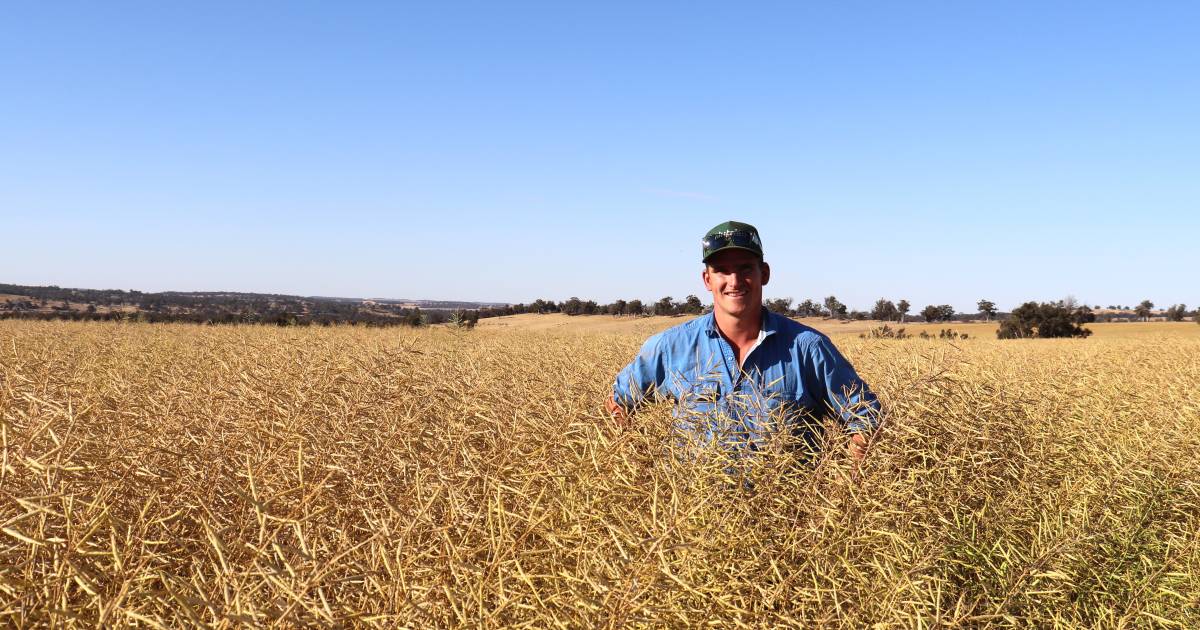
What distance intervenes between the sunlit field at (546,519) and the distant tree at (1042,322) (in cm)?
3308

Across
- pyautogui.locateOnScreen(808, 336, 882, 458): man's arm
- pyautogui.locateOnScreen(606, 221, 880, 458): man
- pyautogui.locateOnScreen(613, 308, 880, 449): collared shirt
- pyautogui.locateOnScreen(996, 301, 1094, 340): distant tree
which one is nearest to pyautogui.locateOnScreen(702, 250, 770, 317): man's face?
pyautogui.locateOnScreen(606, 221, 880, 458): man

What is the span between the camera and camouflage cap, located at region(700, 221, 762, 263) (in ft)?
9.50

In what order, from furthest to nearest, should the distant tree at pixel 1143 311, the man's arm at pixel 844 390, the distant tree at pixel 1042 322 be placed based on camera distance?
the distant tree at pixel 1143 311 < the distant tree at pixel 1042 322 < the man's arm at pixel 844 390

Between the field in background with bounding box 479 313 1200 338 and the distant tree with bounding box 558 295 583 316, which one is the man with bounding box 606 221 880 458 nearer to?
the field in background with bounding box 479 313 1200 338

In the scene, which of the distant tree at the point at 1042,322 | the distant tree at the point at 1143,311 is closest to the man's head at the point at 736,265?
the distant tree at the point at 1042,322

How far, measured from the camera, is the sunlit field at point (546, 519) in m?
1.14

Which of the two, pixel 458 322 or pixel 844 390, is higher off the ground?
pixel 844 390

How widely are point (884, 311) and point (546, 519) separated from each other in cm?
6489

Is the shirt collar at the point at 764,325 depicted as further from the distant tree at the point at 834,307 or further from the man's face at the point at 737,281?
the distant tree at the point at 834,307

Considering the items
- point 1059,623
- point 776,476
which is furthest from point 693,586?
point 1059,623

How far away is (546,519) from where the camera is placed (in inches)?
53.3

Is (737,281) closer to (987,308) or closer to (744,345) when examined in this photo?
(744,345)

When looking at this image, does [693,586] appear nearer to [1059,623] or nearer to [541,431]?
[541,431]

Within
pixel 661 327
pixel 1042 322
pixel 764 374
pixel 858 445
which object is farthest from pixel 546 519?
pixel 1042 322
